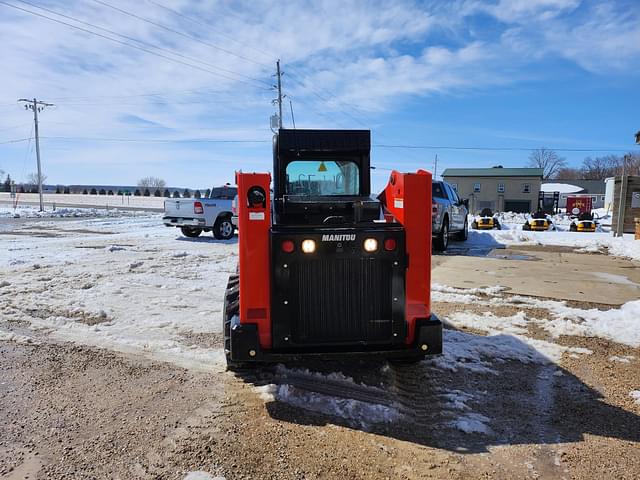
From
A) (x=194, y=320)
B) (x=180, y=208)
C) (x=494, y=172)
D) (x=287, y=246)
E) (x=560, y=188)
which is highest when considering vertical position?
(x=494, y=172)

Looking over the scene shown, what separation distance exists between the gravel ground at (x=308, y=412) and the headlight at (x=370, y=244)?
1135 millimetres

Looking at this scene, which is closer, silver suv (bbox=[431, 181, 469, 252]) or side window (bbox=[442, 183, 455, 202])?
silver suv (bbox=[431, 181, 469, 252])

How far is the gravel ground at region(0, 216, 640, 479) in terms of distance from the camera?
271 centimetres

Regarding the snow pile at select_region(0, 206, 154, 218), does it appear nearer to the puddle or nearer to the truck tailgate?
the truck tailgate

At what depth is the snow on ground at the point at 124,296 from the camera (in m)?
4.90

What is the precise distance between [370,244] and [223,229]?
40.7ft

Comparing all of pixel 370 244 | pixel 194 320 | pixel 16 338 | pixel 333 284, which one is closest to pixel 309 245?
pixel 333 284

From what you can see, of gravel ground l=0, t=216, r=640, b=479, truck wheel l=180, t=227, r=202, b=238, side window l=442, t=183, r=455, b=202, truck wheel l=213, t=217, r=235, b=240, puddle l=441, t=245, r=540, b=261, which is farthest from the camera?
truck wheel l=180, t=227, r=202, b=238

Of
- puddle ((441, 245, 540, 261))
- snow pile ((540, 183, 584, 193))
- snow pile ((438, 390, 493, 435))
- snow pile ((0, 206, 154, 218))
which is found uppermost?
snow pile ((540, 183, 584, 193))

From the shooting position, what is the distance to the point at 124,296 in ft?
22.1

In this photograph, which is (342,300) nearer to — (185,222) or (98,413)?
(98,413)

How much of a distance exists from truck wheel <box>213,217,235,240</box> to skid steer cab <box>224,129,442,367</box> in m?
11.8

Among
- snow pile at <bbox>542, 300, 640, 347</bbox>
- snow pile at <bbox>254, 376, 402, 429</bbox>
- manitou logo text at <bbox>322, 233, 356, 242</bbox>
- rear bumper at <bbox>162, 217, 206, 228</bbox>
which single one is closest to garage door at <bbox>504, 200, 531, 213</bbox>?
rear bumper at <bbox>162, 217, 206, 228</bbox>

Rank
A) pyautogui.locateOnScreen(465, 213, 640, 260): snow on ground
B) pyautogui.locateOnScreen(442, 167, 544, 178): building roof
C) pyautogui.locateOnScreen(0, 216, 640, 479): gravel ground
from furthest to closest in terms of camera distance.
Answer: pyautogui.locateOnScreen(442, 167, 544, 178): building roof < pyautogui.locateOnScreen(465, 213, 640, 260): snow on ground < pyautogui.locateOnScreen(0, 216, 640, 479): gravel ground
